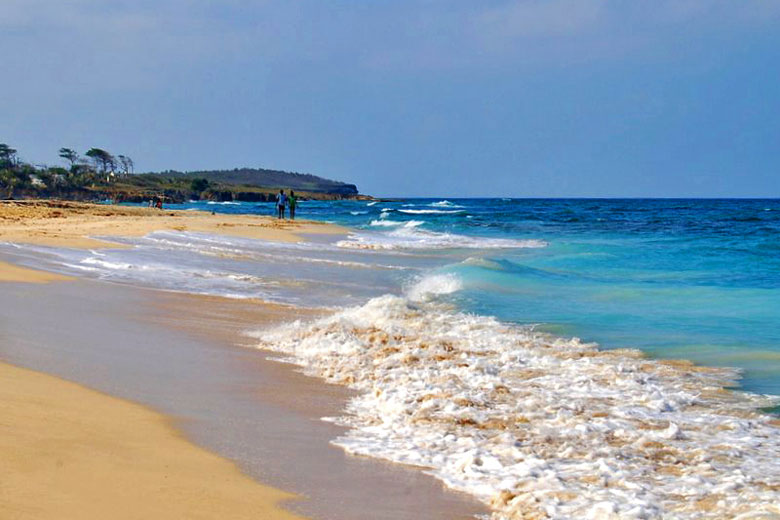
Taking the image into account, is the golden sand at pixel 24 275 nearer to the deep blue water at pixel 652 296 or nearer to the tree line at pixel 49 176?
the deep blue water at pixel 652 296

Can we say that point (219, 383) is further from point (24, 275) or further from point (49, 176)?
point (49, 176)

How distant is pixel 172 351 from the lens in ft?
26.3

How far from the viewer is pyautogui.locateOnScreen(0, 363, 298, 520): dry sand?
3.75m

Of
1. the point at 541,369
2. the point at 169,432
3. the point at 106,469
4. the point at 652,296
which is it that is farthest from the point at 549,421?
the point at 652,296

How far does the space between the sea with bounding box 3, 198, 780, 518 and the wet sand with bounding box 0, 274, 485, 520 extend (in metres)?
0.30

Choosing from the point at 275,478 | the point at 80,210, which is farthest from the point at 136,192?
the point at 275,478

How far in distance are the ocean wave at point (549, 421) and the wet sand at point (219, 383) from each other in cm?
29

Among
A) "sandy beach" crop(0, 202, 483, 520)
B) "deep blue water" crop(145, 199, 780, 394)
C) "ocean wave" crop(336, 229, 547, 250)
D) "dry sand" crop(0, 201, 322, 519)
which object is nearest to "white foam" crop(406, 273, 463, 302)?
"deep blue water" crop(145, 199, 780, 394)

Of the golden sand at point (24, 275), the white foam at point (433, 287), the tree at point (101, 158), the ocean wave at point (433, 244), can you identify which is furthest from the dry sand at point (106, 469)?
the tree at point (101, 158)

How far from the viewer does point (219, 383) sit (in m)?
6.84

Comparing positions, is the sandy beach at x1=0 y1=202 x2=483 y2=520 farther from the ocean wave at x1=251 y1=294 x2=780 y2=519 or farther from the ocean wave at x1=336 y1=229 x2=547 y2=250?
the ocean wave at x1=336 y1=229 x2=547 y2=250

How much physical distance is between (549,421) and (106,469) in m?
3.11

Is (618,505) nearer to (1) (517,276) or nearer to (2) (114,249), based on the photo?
(1) (517,276)

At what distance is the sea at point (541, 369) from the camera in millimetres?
4695
